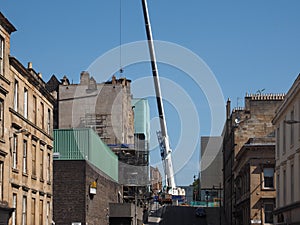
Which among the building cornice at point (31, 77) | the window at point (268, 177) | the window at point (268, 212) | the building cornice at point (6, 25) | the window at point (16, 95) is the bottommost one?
the window at point (268, 212)

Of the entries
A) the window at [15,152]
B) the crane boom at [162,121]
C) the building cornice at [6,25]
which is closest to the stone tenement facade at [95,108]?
the crane boom at [162,121]

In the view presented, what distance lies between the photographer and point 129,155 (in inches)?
3925

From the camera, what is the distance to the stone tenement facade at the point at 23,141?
136 ft

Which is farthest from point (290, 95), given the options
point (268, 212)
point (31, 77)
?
point (268, 212)

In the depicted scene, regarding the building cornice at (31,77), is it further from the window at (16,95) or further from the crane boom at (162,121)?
the crane boom at (162,121)

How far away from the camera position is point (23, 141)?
152 feet

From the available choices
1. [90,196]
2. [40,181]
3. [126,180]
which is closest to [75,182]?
[90,196]

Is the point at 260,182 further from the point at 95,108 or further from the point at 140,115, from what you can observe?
the point at 140,115

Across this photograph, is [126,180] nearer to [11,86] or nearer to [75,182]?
[75,182]

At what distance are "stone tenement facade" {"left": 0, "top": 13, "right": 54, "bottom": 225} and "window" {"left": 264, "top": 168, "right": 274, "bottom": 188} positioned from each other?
89.1 ft

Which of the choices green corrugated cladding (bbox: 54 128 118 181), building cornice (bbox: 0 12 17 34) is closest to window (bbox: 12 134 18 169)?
building cornice (bbox: 0 12 17 34)

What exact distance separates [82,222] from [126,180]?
31824mm

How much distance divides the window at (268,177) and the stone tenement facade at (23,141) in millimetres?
27150

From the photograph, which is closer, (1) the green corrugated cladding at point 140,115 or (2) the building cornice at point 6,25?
(2) the building cornice at point 6,25
